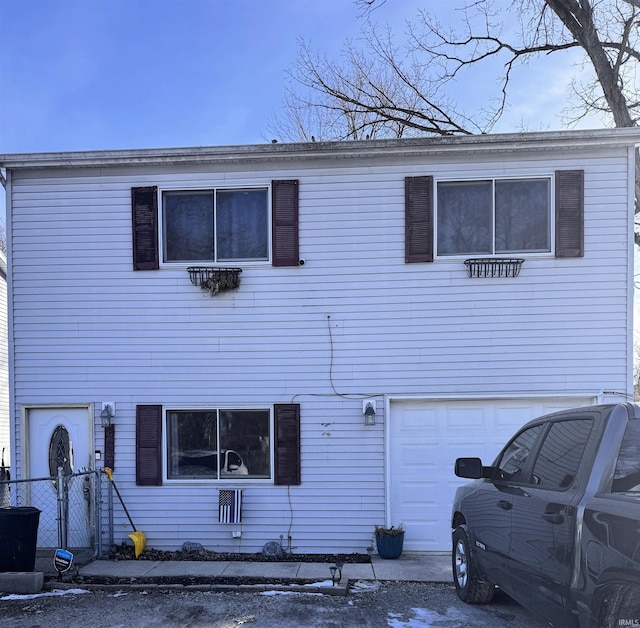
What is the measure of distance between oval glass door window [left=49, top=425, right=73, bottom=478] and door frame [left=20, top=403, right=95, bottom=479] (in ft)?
1.03

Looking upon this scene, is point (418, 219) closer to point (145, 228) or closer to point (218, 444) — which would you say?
point (145, 228)

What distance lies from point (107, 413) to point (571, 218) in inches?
274

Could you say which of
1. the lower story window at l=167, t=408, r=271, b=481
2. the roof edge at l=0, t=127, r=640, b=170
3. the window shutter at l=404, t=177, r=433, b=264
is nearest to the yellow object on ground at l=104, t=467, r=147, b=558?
the lower story window at l=167, t=408, r=271, b=481

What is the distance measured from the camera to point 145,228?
7.85 m

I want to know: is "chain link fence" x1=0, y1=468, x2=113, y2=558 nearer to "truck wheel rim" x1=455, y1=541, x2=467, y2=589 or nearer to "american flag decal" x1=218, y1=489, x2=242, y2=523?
"american flag decal" x1=218, y1=489, x2=242, y2=523

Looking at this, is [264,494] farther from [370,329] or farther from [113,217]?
[113,217]

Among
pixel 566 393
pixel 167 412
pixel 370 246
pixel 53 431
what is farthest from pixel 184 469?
pixel 566 393

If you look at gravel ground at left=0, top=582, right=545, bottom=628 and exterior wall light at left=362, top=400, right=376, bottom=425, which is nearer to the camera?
gravel ground at left=0, top=582, right=545, bottom=628

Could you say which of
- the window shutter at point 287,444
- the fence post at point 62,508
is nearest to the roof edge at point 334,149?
the window shutter at point 287,444

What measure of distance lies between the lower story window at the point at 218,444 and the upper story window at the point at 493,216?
3.63 metres

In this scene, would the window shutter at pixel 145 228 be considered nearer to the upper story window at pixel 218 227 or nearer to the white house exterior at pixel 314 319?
the white house exterior at pixel 314 319

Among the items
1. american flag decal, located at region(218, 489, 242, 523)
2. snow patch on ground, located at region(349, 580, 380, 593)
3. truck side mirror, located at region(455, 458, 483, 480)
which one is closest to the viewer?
truck side mirror, located at region(455, 458, 483, 480)

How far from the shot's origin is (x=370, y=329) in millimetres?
7605

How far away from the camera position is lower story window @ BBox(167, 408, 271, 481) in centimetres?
767
